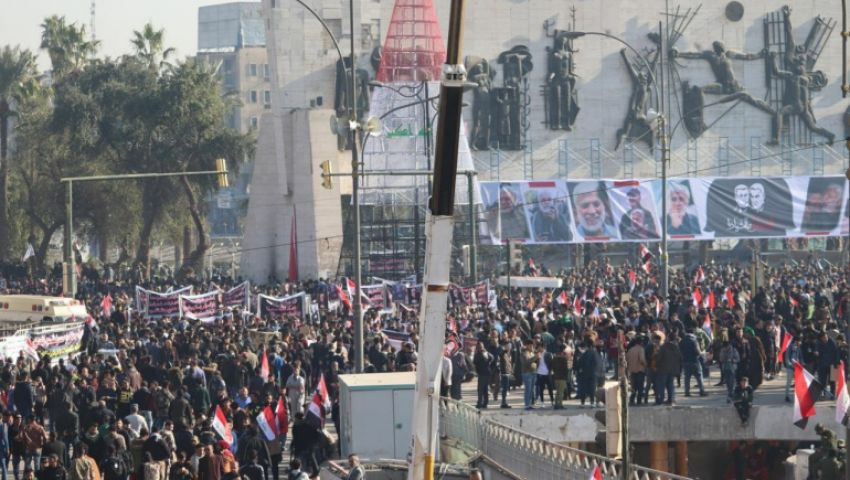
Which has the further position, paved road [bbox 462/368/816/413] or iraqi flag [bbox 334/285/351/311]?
iraqi flag [bbox 334/285/351/311]

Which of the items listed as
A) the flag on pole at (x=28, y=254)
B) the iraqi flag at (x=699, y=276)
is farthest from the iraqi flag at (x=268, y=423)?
the flag on pole at (x=28, y=254)

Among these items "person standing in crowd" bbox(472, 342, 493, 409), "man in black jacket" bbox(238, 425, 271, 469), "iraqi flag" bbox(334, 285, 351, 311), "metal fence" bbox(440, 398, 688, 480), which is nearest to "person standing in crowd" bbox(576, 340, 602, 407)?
"person standing in crowd" bbox(472, 342, 493, 409)

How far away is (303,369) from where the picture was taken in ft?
99.6

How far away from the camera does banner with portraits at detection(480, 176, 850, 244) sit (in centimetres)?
6488

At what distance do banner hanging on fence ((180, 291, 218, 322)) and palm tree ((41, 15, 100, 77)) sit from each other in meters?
45.8

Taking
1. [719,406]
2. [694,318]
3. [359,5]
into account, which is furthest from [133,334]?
[359,5]

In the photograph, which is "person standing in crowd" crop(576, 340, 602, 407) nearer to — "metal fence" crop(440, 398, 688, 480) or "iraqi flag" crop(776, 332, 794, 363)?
"iraqi flag" crop(776, 332, 794, 363)

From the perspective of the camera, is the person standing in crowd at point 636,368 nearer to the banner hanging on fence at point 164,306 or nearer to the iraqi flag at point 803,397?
the iraqi flag at point 803,397

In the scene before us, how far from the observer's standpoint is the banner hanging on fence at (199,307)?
40.4 meters

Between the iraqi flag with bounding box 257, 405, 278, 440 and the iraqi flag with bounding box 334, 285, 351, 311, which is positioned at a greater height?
the iraqi flag with bounding box 334, 285, 351, 311

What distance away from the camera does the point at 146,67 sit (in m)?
81.8

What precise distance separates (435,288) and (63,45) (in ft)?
253

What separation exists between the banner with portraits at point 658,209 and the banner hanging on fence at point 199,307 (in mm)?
23154

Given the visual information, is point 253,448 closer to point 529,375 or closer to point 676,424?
point 529,375
